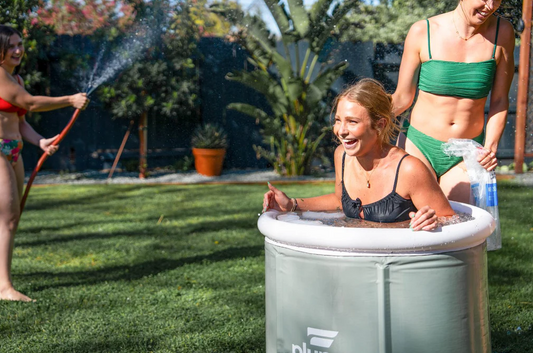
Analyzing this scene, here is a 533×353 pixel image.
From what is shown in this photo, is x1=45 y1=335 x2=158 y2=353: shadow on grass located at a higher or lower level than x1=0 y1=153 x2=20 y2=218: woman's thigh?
lower

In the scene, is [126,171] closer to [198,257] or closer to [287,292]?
[198,257]

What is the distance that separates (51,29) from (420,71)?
7.34 metres

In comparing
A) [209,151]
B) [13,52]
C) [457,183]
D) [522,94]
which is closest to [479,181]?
[457,183]

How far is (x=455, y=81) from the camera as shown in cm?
232

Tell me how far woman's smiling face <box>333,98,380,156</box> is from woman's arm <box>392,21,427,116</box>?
21.2 inches

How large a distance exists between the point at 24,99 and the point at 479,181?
7.80 ft

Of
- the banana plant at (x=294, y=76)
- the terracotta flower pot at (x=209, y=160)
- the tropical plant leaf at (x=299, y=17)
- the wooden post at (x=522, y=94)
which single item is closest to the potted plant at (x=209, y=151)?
the terracotta flower pot at (x=209, y=160)

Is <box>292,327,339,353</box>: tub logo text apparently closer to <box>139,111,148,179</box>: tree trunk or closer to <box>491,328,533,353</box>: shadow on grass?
<box>491,328,533,353</box>: shadow on grass

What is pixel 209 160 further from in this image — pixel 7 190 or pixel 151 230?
pixel 7 190

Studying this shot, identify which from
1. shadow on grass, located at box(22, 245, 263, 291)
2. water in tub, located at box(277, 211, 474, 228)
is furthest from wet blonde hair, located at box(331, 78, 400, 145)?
shadow on grass, located at box(22, 245, 263, 291)

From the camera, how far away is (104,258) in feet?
14.1

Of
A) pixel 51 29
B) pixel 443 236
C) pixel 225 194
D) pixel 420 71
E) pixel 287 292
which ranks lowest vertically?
pixel 225 194

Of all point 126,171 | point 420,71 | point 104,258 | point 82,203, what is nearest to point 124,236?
point 104,258

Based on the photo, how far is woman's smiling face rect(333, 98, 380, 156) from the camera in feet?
6.02
